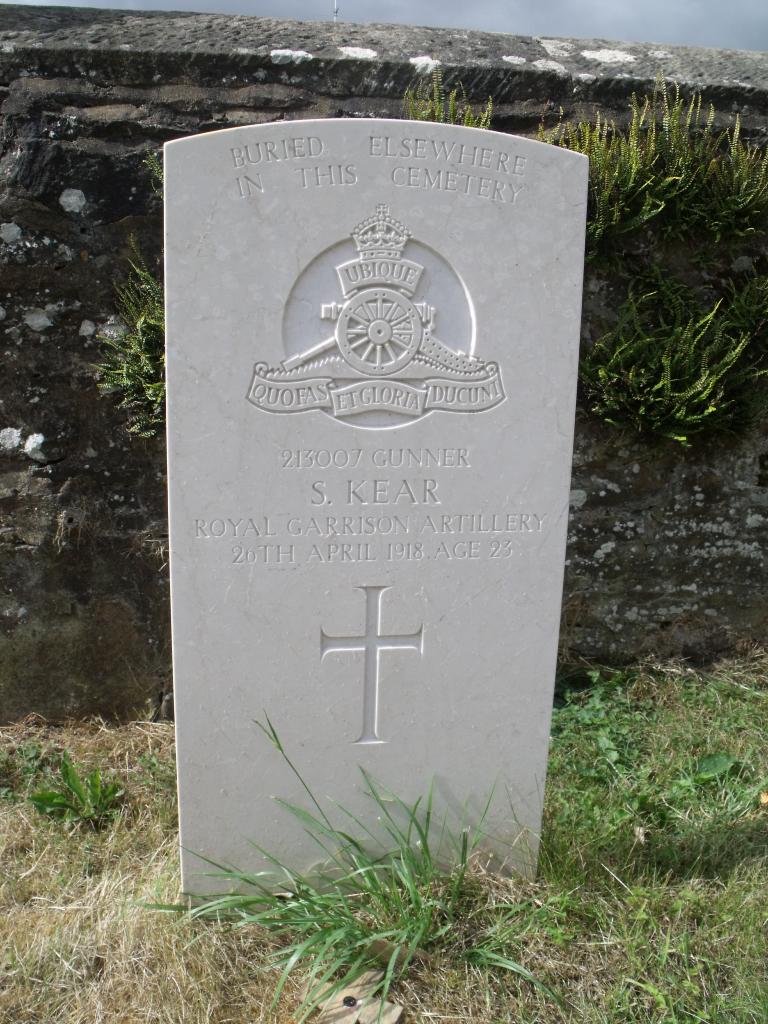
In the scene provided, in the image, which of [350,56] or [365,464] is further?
[350,56]

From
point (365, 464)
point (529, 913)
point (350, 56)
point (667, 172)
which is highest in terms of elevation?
point (350, 56)

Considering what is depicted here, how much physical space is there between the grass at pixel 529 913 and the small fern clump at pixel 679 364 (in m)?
1.17

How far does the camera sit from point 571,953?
6.99 feet

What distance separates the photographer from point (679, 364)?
3133 millimetres

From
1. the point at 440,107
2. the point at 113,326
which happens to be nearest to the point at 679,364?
the point at 440,107

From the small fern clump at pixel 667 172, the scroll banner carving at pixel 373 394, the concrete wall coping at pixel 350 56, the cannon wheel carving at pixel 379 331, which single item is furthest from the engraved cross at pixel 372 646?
the concrete wall coping at pixel 350 56

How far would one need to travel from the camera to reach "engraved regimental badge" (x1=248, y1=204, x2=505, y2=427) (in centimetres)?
206

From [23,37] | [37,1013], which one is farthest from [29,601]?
[23,37]

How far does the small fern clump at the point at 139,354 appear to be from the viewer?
2924 millimetres

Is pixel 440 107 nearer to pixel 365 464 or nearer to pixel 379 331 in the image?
pixel 379 331

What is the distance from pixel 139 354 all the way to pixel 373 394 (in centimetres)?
118

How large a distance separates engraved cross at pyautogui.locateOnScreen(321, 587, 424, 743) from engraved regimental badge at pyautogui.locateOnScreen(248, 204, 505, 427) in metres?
0.49

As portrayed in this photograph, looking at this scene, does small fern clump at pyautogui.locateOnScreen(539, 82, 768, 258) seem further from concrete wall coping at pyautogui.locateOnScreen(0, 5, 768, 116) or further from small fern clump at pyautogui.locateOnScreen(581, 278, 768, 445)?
small fern clump at pyautogui.locateOnScreen(581, 278, 768, 445)

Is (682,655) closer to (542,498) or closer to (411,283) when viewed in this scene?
(542,498)
